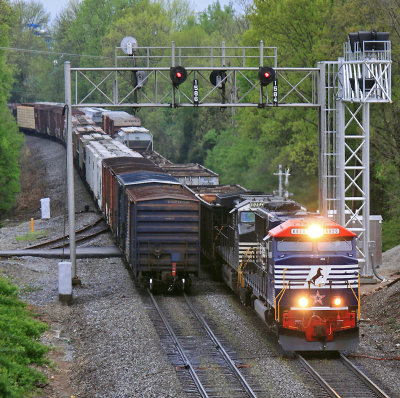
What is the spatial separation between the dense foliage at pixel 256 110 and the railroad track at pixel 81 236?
13.0 metres

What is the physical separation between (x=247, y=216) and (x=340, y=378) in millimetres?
7313

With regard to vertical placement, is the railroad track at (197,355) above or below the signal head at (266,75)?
below

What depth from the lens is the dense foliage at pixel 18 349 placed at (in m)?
14.7

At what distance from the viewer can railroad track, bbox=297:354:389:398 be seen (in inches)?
583

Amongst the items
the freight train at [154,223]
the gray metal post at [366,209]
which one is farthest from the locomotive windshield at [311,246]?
the gray metal post at [366,209]

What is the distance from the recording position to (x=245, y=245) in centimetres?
2209

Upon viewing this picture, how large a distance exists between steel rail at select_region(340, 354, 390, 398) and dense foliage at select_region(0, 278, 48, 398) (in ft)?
20.4

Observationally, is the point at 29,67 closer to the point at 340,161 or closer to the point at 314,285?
the point at 340,161

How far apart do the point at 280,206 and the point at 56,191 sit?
1476 inches

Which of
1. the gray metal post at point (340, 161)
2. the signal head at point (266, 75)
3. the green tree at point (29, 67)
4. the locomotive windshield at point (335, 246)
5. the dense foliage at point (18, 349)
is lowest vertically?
the dense foliage at point (18, 349)

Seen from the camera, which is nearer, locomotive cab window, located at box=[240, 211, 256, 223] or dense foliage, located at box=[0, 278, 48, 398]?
dense foliage, located at box=[0, 278, 48, 398]

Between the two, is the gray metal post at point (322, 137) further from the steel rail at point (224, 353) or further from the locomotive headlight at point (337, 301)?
the locomotive headlight at point (337, 301)

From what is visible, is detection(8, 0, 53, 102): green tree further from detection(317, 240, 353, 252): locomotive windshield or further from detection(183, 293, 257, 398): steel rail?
detection(317, 240, 353, 252): locomotive windshield

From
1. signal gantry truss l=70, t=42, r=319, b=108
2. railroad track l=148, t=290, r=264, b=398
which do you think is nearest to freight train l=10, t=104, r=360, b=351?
railroad track l=148, t=290, r=264, b=398
